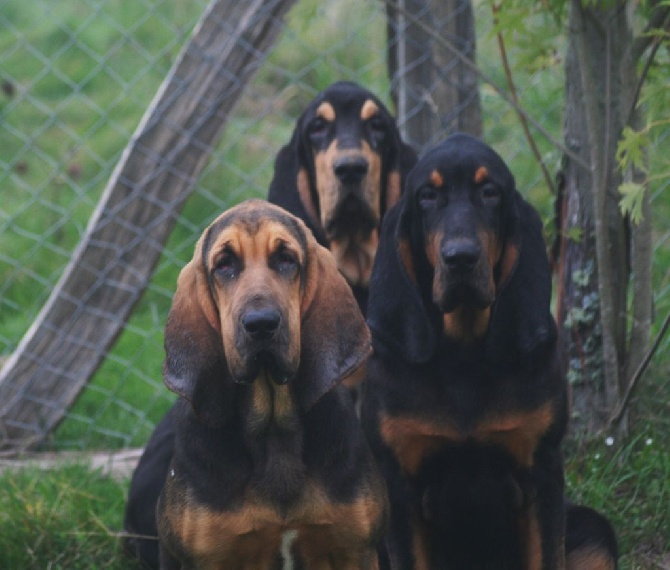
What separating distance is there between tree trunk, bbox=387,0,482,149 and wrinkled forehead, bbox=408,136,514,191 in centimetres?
214

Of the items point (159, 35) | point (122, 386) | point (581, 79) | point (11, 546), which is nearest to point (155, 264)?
point (122, 386)

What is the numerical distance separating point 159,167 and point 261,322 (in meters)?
2.97

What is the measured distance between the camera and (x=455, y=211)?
5246 mm

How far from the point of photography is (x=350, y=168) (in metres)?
6.50

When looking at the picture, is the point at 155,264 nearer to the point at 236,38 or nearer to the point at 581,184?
the point at 236,38

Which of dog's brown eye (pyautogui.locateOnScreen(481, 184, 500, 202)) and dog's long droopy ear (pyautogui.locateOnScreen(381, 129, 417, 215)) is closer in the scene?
dog's brown eye (pyautogui.locateOnScreen(481, 184, 500, 202))

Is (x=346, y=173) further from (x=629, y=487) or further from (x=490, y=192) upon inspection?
(x=629, y=487)

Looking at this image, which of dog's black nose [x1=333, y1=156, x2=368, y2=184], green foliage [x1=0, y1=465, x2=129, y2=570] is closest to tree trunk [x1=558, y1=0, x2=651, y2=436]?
dog's black nose [x1=333, y1=156, x2=368, y2=184]

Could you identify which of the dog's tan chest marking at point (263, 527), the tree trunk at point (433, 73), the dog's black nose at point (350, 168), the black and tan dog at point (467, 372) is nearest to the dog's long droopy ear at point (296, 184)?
the dog's black nose at point (350, 168)

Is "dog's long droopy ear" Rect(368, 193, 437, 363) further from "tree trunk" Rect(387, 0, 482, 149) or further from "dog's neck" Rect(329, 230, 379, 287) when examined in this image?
"tree trunk" Rect(387, 0, 482, 149)

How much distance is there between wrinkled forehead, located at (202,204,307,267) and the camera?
4.79m

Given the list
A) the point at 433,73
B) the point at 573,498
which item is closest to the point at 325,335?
the point at 573,498

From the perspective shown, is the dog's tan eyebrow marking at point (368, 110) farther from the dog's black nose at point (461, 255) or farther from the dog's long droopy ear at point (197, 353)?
the dog's long droopy ear at point (197, 353)

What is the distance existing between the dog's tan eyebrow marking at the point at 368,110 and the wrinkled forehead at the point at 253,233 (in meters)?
1.85
